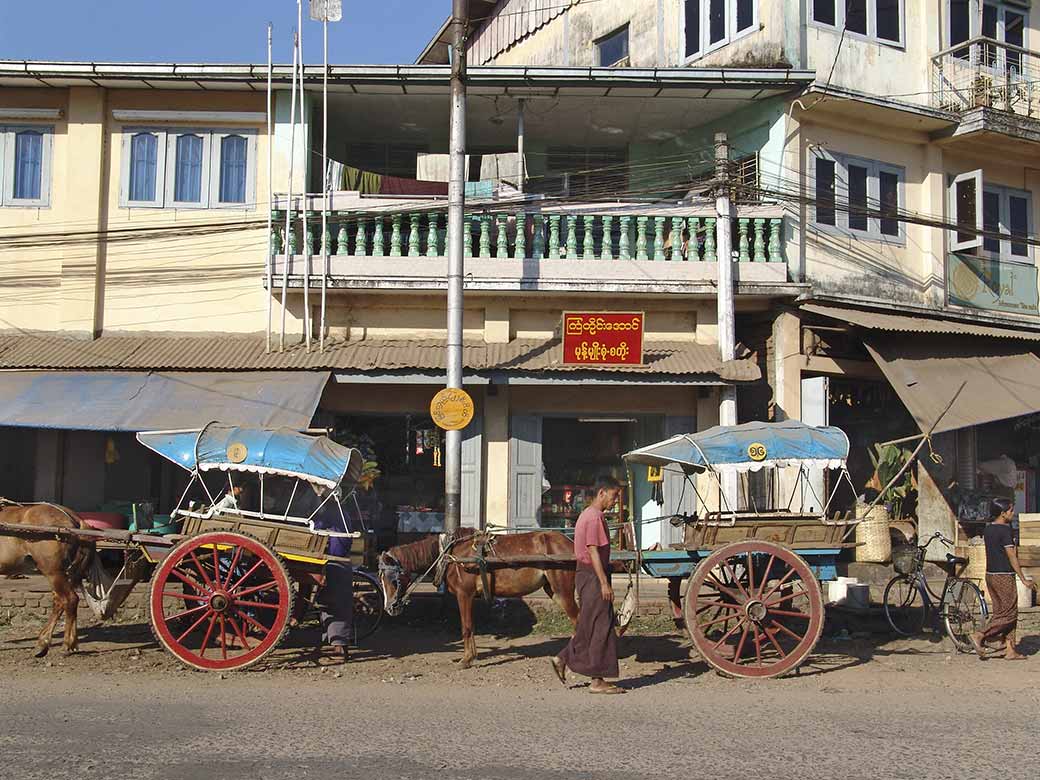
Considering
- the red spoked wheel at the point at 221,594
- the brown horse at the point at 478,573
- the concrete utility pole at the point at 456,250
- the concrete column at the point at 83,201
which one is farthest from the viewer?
the concrete column at the point at 83,201

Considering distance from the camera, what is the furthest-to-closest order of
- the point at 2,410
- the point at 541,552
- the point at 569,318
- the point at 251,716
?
the point at 569,318, the point at 2,410, the point at 541,552, the point at 251,716

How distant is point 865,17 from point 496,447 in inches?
314

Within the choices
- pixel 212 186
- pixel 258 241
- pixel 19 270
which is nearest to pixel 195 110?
Result: pixel 212 186

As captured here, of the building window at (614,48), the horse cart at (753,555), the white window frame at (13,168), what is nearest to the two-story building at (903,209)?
the building window at (614,48)

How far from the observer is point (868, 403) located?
48.4 feet

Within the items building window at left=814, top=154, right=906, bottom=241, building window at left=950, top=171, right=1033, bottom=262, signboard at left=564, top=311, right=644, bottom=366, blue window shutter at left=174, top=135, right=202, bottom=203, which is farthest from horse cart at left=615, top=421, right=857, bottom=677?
blue window shutter at left=174, top=135, right=202, bottom=203

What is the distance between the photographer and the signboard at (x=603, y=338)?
13.2 m

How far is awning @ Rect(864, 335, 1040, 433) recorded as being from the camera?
12.4 m

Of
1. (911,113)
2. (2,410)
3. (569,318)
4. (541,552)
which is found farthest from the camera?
(911,113)

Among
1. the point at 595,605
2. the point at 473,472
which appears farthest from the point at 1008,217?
the point at 595,605

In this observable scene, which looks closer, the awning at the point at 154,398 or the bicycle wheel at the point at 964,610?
the bicycle wheel at the point at 964,610

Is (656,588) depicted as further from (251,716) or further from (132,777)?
(132,777)

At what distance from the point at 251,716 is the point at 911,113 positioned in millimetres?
11714

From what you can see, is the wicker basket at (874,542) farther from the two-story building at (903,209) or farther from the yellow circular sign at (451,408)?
the yellow circular sign at (451,408)
